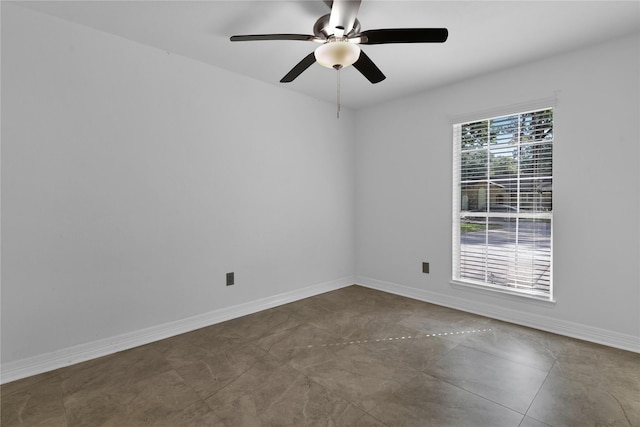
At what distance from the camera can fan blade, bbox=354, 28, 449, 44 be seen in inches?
71.8

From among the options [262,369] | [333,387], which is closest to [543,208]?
[333,387]

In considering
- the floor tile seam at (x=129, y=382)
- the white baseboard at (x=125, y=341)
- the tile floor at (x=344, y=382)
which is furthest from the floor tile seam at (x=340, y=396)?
the white baseboard at (x=125, y=341)

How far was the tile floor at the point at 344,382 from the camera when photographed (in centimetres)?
173

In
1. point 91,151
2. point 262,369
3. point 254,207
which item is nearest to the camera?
point 262,369

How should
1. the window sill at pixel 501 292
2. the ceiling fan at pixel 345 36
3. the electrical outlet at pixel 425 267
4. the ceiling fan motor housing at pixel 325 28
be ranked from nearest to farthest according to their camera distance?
the ceiling fan at pixel 345 36 < the ceiling fan motor housing at pixel 325 28 < the window sill at pixel 501 292 < the electrical outlet at pixel 425 267

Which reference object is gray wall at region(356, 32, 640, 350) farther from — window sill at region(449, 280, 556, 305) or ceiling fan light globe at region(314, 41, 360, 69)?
ceiling fan light globe at region(314, 41, 360, 69)

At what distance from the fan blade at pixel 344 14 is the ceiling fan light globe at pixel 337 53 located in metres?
0.08

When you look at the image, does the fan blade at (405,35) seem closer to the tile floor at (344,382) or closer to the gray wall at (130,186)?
the gray wall at (130,186)

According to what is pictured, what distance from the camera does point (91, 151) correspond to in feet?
7.91

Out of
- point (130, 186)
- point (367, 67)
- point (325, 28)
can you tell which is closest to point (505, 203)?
point (367, 67)

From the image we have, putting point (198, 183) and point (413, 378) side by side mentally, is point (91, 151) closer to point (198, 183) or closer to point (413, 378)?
point (198, 183)

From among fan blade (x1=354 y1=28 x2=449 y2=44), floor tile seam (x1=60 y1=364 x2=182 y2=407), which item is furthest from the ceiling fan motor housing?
floor tile seam (x1=60 y1=364 x2=182 y2=407)

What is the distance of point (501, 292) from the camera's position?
10.4 ft

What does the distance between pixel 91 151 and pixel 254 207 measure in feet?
4.89
